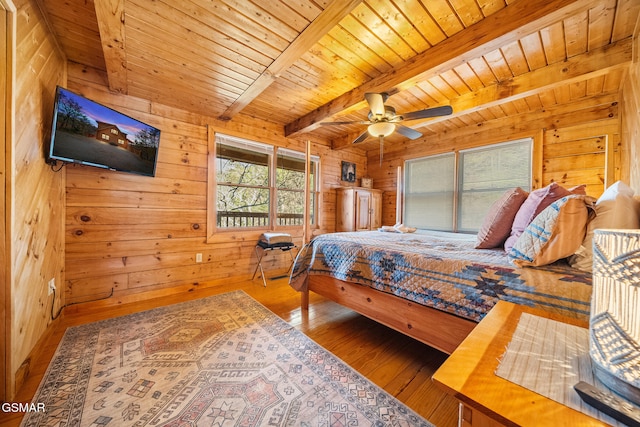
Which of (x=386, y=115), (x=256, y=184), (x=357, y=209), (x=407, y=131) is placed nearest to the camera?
(x=386, y=115)

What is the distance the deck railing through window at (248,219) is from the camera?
3393 mm

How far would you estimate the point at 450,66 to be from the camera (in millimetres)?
1955

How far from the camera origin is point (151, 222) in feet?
9.09

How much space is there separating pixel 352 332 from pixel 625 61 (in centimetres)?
317

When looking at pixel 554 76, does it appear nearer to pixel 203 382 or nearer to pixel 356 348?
pixel 356 348

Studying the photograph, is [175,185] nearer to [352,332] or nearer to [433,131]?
[352,332]

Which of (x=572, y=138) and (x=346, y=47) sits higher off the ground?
(x=346, y=47)

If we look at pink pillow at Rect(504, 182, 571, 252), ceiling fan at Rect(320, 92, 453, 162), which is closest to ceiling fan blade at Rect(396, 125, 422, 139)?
ceiling fan at Rect(320, 92, 453, 162)

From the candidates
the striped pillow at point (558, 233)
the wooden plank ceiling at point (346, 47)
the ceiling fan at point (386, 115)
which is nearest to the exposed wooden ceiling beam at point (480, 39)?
the wooden plank ceiling at point (346, 47)

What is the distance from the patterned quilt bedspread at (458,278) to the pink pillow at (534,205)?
199 mm

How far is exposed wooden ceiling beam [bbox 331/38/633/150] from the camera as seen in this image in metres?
1.94

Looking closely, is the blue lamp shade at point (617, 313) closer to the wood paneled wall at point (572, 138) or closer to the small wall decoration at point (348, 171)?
the wood paneled wall at point (572, 138)

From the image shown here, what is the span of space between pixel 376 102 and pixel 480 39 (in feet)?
2.69

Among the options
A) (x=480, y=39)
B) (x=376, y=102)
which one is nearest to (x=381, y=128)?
(x=376, y=102)
